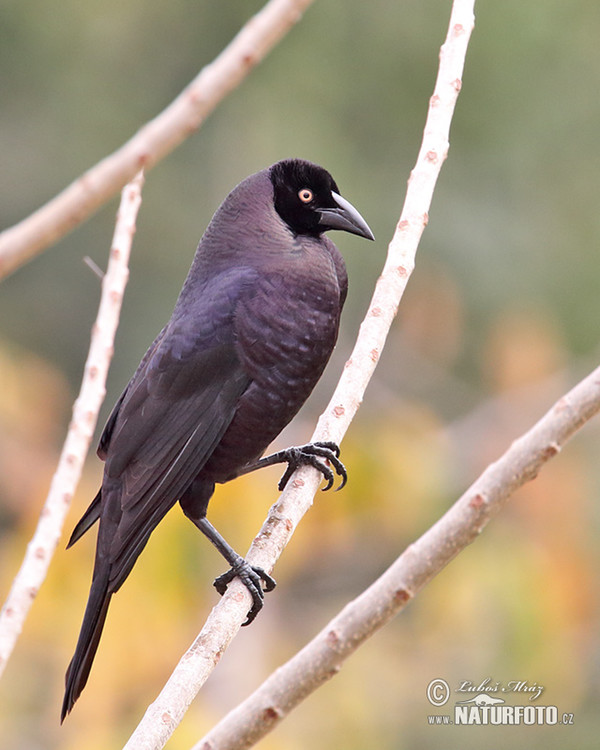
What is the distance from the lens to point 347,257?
9.70 metres

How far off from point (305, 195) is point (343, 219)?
0.12 meters

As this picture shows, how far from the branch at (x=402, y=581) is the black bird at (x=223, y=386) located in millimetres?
1008

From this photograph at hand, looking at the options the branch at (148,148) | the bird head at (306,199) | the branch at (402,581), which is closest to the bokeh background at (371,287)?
the bird head at (306,199)

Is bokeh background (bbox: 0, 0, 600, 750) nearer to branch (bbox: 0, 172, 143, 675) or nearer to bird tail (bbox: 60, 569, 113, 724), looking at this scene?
bird tail (bbox: 60, 569, 113, 724)

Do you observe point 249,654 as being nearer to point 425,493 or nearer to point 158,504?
point 425,493

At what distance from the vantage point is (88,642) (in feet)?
7.39

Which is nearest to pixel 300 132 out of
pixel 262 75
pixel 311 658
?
pixel 262 75

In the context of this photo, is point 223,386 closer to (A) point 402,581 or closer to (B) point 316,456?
(B) point 316,456

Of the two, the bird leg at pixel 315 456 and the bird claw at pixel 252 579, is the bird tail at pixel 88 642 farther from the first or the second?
the bird leg at pixel 315 456

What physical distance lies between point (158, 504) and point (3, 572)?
6.12m

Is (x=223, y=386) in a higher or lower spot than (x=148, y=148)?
higher

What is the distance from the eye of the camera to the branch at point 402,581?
138 centimetres

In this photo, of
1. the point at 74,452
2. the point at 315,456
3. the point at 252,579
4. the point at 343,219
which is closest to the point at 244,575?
the point at 252,579

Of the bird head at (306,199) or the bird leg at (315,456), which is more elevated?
the bird head at (306,199)
